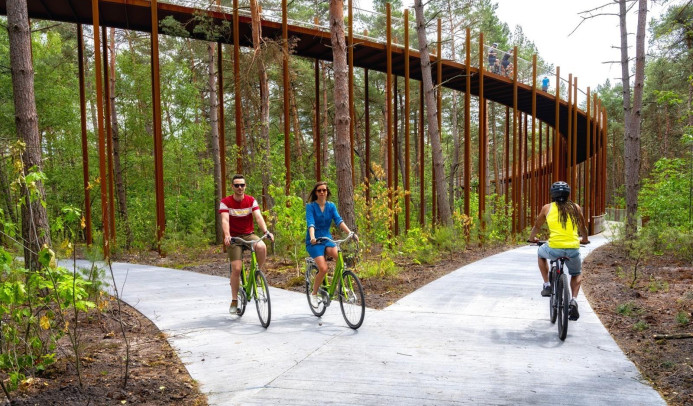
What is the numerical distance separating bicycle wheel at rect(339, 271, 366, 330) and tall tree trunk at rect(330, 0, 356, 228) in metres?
3.83

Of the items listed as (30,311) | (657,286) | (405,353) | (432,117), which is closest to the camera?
(30,311)

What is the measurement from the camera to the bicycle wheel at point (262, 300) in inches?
230

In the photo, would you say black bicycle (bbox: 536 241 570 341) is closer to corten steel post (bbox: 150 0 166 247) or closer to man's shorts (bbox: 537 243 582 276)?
man's shorts (bbox: 537 243 582 276)

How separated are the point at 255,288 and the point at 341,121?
4774 millimetres

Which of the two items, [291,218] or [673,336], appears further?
[291,218]

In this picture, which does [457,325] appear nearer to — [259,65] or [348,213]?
[348,213]

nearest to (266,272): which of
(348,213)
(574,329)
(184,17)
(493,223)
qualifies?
(348,213)

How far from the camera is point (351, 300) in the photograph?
19.3 feet

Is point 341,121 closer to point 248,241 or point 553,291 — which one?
point 248,241

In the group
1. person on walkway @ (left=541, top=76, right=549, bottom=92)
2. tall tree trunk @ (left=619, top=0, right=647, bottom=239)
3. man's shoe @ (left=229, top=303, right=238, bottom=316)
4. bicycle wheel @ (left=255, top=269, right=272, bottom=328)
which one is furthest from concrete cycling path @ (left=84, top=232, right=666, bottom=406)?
person on walkway @ (left=541, top=76, right=549, bottom=92)

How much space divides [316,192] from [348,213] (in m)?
3.62

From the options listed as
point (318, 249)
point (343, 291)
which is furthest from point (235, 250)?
point (343, 291)

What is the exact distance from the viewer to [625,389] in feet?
13.0

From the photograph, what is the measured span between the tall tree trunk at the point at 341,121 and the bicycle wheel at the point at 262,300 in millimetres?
3936
